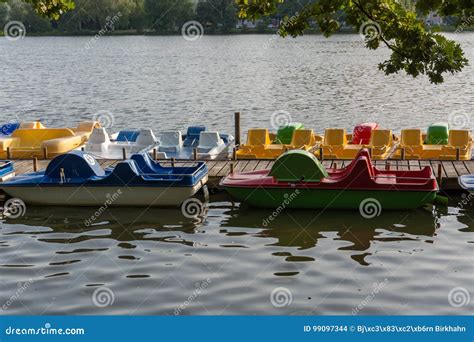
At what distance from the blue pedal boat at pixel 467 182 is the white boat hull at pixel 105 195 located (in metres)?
7.24

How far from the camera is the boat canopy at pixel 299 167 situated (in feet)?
66.5

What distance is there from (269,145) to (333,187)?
636 centimetres

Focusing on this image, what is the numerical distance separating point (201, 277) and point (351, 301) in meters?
3.39

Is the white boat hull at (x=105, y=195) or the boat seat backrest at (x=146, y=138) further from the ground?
the boat seat backrest at (x=146, y=138)

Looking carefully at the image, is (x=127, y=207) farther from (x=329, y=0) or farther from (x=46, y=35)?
(x=46, y=35)

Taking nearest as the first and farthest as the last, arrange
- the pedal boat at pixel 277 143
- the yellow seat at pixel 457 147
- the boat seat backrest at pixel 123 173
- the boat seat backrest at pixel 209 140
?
the boat seat backrest at pixel 123 173 < the yellow seat at pixel 457 147 < the pedal boat at pixel 277 143 < the boat seat backrest at pixel 209 140

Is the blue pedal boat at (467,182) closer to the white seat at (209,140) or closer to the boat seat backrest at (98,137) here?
the white seat at (209,140)

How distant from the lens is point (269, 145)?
2636cm

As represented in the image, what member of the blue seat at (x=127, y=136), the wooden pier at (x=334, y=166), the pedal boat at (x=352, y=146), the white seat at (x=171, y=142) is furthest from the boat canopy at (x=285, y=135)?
the blue seat at (x=127, y=136)

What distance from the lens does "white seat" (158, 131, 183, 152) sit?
28.2m

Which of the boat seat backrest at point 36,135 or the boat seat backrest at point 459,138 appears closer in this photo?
the boat seat backrest at point 459,138

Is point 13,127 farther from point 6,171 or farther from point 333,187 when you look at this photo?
point 333,187

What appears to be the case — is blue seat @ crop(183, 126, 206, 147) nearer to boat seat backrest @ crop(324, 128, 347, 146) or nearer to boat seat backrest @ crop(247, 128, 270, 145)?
boat seat backrest @ crop(247, 128, 270, 145)

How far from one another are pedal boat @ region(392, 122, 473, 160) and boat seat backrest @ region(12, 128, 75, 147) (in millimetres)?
→ 12626
